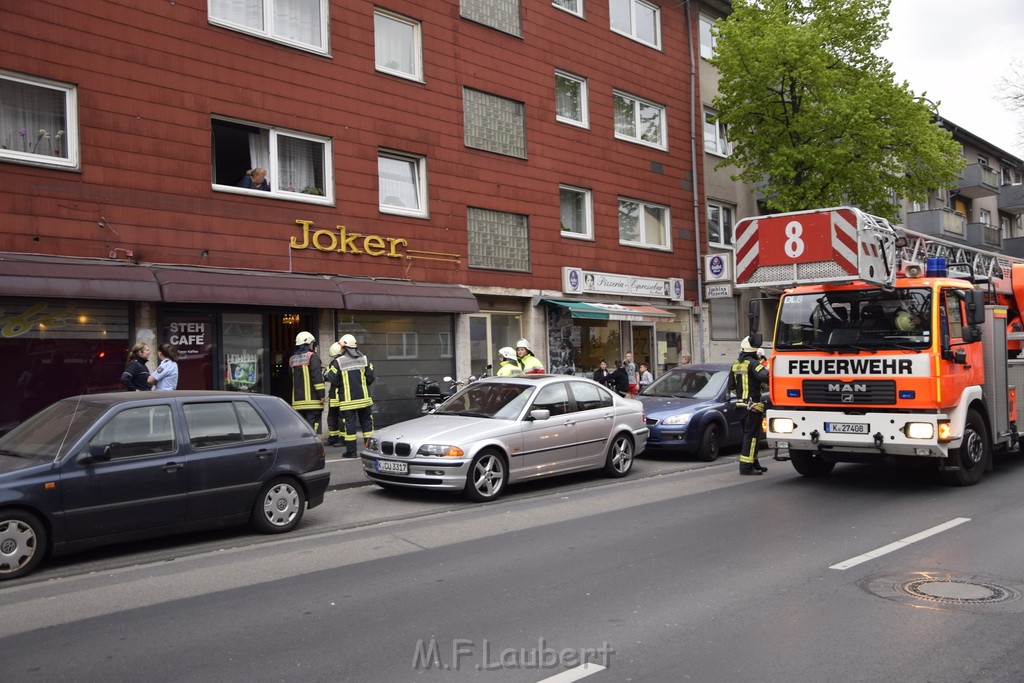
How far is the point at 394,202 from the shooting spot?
1772cm

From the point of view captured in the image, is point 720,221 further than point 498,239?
Yes

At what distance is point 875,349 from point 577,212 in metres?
12.9

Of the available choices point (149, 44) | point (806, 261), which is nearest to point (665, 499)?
point (806, 261)

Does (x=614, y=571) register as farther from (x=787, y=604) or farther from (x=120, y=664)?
(x=120, y=664)

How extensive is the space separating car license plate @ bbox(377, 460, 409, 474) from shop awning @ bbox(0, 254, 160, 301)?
5184mm

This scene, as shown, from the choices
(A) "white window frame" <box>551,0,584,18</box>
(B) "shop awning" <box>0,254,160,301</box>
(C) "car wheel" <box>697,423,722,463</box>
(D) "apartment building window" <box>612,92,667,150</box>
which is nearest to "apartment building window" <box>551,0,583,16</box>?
(A) "white window frame" <box>551,0,584,18</box>

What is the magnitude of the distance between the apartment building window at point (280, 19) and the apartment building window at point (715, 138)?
45.0 feet

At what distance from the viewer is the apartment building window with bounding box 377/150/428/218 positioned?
17.5 metres

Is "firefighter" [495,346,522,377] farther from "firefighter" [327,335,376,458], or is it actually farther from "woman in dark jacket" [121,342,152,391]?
"woman in dark jacket" [121,342,152,391]

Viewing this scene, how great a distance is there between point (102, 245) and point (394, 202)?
19.8ft

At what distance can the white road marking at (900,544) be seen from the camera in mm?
6855

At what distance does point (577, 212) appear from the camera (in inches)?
879

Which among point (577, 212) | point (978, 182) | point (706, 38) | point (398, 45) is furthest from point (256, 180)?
point (978, 182)

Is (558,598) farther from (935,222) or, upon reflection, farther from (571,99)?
(935,222)
